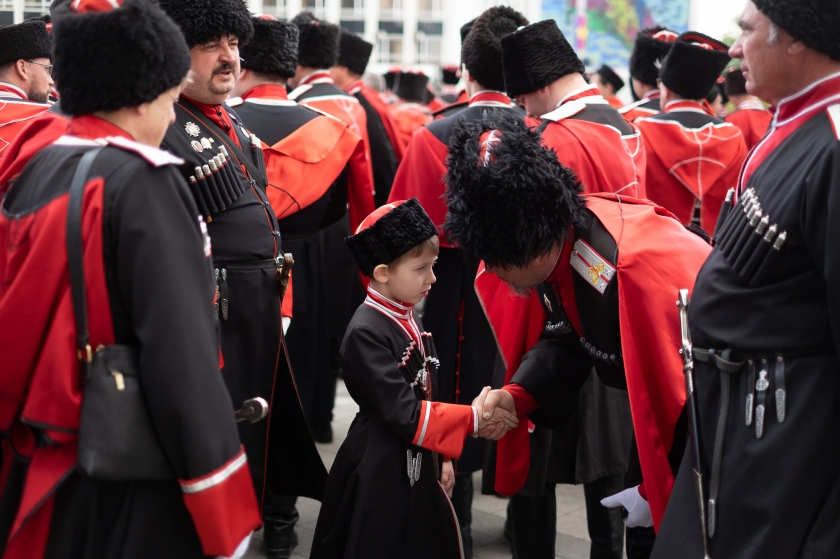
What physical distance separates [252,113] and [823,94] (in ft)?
9.31

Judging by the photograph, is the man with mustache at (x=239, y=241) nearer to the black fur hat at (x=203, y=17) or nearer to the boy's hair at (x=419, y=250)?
the black fur hat at (x=203, y=17)

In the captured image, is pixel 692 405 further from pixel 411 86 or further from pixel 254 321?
pixel 411 86

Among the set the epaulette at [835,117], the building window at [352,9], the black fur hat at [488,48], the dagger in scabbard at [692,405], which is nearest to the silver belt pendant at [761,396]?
the dagger in scabbard at [692,405]

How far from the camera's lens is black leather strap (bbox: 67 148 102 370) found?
1.81 meters

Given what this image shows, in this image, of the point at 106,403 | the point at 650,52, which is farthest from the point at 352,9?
the point at 106,403

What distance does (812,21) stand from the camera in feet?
6.36

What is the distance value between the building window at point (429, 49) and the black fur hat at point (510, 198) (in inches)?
1447

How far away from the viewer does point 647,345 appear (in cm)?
236

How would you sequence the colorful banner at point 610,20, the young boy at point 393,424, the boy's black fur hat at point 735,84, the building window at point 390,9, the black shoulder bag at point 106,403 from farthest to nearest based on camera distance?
1. the building window at point 390,9
2. the colorful banner at point 610,20
3. the boy's black fur hat at point 735,84
4. the young boy at point 393,424
5. the black shoulder bag at point 106,403

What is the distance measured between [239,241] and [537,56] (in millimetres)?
1537

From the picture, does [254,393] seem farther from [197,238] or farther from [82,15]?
[82,15]

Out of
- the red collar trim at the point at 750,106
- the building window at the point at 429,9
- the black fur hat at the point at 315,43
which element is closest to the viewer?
the black fur hat at the point at 315,43

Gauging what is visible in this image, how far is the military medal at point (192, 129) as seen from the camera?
119 inches

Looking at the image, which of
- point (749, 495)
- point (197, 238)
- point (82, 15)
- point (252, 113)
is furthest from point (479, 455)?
point (82, 15)
